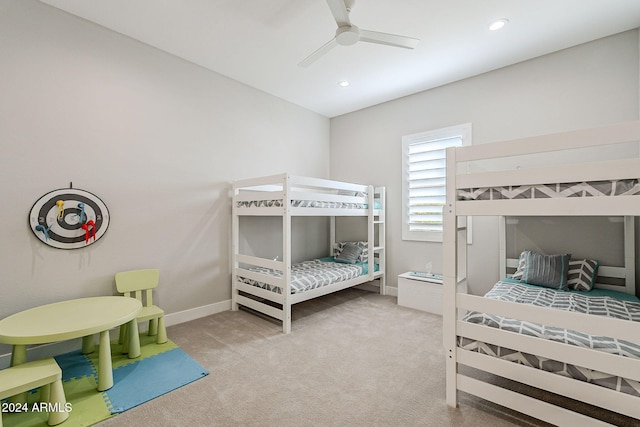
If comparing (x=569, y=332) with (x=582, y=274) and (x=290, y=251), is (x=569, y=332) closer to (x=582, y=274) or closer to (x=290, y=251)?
(x=582, y=274)

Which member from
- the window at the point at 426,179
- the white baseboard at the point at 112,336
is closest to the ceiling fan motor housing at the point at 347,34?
the window at the point at 426,179

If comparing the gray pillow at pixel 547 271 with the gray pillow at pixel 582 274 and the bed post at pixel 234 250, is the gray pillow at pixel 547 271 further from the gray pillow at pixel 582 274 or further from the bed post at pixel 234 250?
the bed post at pixel 234 250

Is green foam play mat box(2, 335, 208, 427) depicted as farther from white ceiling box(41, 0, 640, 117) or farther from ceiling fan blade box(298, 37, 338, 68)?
white ceiling box(41, 0, 640, 117)

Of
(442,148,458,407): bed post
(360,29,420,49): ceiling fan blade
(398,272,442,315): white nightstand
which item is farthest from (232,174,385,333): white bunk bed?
(442,148,458,407): bed post

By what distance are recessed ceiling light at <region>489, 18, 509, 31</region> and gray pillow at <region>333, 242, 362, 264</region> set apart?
291 centimetres

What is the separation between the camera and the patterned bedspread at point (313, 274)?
308cm

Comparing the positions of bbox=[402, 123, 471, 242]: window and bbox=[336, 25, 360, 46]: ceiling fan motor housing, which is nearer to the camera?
bbox=[336, 25, 360, 46]: ceiling fan motor housing

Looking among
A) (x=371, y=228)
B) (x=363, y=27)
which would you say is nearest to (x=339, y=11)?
(x=363, y=27)

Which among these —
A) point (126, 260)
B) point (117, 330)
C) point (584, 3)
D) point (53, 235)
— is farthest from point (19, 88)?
point (584, 3)

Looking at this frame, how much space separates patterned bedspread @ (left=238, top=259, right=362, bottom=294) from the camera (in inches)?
121

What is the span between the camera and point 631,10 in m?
2.38

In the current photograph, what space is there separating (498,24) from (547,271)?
230 centimetres

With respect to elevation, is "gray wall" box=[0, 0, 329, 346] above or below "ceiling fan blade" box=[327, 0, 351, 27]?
below

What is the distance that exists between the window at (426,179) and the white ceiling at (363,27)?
28.8 inches
